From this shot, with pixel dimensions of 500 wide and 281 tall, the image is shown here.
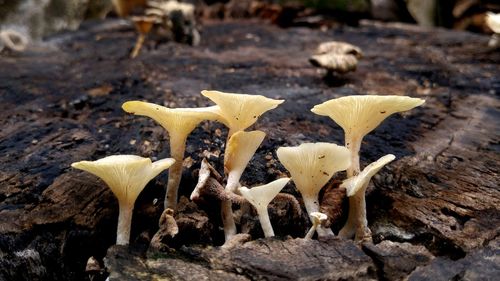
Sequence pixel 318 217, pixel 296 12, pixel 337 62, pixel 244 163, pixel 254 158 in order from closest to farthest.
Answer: pixel 318 217, pixel 244 163, pixel 254 158, pixel 337 62, pixel 296 12

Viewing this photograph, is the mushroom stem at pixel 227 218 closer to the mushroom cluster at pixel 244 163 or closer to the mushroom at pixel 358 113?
the mushroom cluster at pixel 244 163

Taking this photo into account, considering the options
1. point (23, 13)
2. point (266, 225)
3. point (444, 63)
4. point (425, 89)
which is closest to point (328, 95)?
point (425, 89)

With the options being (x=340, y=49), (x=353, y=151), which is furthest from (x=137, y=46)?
(x=353, y=151)

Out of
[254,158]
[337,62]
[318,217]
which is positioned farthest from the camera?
[337,62]

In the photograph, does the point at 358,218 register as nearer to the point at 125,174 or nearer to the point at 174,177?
the point at 174,177

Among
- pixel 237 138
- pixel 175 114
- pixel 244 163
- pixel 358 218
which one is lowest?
pixel 358 218

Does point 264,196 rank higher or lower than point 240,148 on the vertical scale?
lower

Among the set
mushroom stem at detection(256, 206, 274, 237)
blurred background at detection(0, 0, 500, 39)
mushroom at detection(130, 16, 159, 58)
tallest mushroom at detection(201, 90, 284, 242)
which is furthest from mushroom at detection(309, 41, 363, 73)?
blurred background at detection(0, 0, 500, 39)

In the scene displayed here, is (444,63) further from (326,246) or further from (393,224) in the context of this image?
(326,246)

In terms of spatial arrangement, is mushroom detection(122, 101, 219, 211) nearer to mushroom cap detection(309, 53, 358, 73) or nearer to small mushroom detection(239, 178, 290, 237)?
small mushroom detection(239, 178, 290, 237)
